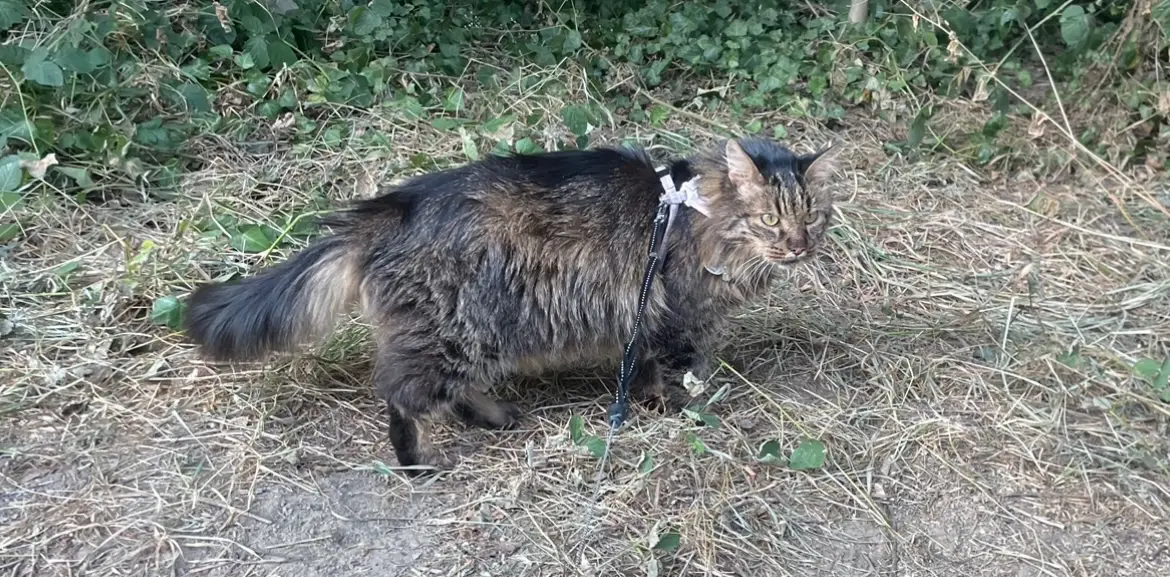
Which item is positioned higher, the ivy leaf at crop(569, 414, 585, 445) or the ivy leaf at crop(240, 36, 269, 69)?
the ivy leaf at crop(240, 36, 269, 69)

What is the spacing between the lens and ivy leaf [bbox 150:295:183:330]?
3201mm

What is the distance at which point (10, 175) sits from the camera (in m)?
3.73

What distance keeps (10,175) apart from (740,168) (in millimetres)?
3021

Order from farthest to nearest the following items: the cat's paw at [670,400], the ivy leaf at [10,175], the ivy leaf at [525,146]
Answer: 1. the ivy leaf at [525,146]
2. the ivy leaf at [10,175]
3. the cat's paw at [670,400]

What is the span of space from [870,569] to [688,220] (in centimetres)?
119

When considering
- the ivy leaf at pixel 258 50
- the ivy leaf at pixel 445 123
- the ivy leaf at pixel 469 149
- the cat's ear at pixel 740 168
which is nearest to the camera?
the cat's ear at pixel 740 168

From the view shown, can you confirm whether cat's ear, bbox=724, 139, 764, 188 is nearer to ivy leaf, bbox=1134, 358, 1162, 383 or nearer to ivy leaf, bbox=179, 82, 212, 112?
ivy leaf, bbox=1134, 358, 1162, 383

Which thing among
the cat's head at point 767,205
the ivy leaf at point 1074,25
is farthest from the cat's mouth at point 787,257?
the ivy leaf at point 1074,25

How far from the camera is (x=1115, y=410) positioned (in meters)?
3.04

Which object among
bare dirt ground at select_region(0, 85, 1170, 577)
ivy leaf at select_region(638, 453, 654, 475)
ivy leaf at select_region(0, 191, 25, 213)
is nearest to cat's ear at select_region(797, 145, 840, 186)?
bare dirt ground at select_region(0, 85, 1170, 577)

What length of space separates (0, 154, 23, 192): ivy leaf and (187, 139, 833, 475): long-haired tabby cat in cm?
149

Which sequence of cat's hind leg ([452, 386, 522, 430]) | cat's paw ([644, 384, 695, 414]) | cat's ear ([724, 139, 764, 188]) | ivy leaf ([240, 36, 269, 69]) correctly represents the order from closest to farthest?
cat's ear ([724, 139, 764, 188]) < cat's hind leg ([452, 386, 522, 430]) < cat's paw ([644, 384, 695, 414]) < ivy leaf ([240, 36, 269, 69])

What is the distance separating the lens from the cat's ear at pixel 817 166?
9.64ft

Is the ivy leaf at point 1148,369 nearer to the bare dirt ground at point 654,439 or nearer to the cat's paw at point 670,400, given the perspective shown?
the bare dirt ground at point 654,439
